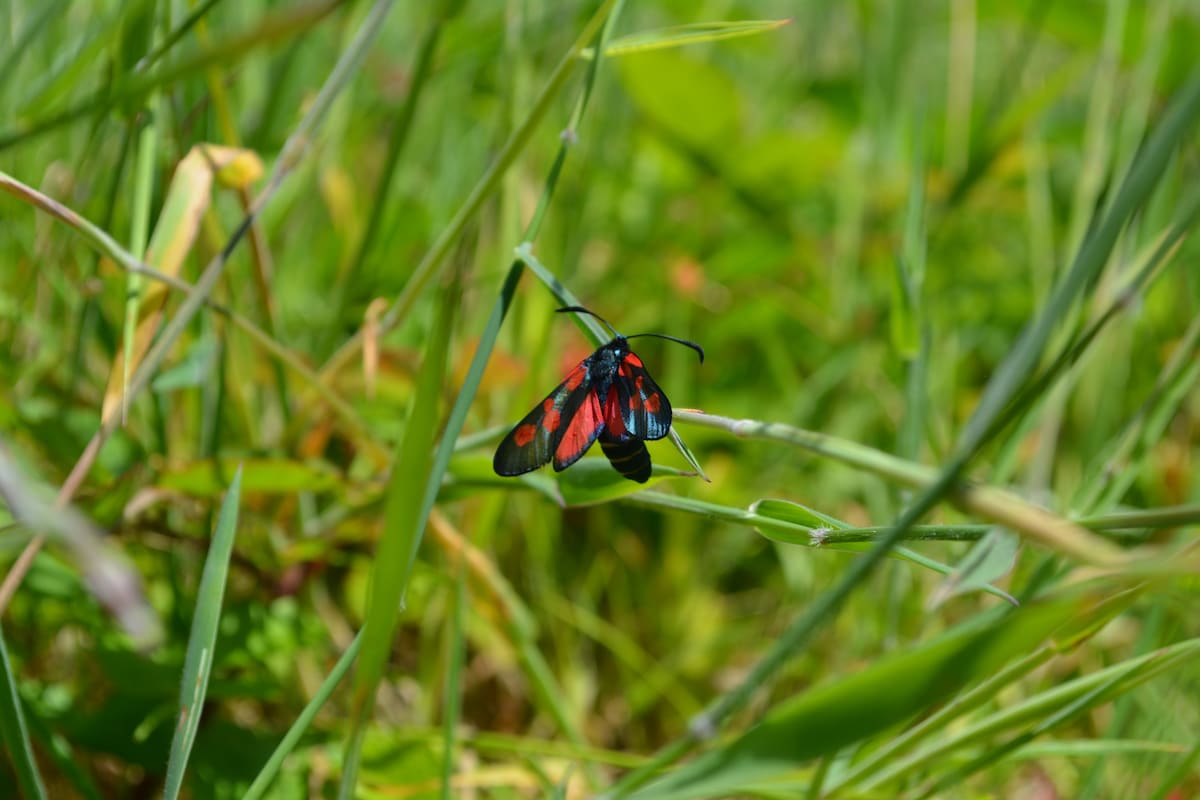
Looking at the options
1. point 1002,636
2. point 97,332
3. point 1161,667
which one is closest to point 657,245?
point 97,332

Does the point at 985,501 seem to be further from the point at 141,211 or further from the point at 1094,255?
the point at 141,211

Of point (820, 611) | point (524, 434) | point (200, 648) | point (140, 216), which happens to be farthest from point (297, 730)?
point (140, 216)

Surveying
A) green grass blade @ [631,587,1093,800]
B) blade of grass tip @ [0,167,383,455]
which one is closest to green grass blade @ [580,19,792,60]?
blade of grass tip @ [0,167,383,455]

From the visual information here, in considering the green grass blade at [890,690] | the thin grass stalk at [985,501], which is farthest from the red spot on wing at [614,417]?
the green grass blade at [890,690]

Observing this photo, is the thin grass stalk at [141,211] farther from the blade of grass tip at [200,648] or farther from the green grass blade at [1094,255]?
the green grass blade at [1094,255]

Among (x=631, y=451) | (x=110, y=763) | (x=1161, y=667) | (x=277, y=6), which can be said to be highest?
(x=277, y=6)

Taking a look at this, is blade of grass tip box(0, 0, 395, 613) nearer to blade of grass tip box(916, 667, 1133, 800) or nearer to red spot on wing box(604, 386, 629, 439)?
red spot on wing box(604, 386, 629, 439)

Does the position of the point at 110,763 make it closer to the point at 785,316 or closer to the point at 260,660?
the point at 260,660
